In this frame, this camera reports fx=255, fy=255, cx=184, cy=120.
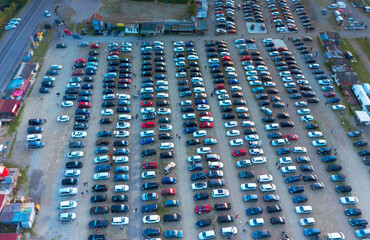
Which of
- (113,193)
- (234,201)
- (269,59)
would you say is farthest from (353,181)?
(113,193)

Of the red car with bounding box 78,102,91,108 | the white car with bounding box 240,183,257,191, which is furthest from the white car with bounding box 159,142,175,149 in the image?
the red car with bounding box 78,102,91,108

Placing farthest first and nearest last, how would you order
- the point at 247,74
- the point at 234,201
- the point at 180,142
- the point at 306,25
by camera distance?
the point at 306,25
the point at 247,74
the point at 180,142
the point at 234,201

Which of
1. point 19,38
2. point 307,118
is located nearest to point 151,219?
point 307,118

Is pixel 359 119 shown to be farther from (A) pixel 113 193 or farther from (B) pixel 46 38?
(B) pixel 46 38

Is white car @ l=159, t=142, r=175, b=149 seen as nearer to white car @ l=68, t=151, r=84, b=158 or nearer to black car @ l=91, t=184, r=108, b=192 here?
black car @ l=91, t=184, r=108, b=192

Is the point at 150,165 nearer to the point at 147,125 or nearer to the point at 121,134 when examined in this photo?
the point at 121,134

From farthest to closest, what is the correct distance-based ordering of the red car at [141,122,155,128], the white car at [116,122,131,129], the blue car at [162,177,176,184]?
1. the red car at [141,122,155,128]
2. the white car at [116,122,131,129]
3. the blue car at [162,177,176,184]

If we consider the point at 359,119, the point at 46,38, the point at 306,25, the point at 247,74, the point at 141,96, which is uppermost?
the point at 306,25
